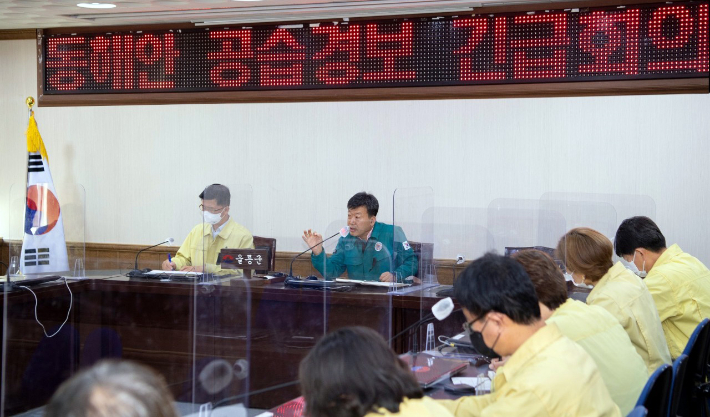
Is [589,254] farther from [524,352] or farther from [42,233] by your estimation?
[42,233]

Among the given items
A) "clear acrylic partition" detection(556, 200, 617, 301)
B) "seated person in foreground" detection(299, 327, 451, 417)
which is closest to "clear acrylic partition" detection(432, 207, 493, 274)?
"clear acrylic partition" detection(556, 200, 617, 301)

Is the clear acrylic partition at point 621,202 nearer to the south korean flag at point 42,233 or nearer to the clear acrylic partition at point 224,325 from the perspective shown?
the clear acrylic partition at point 224,325

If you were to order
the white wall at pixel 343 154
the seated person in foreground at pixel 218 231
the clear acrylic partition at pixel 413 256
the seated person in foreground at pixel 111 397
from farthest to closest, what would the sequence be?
1. the white wall at pixel 343 154
2. the clear acrylic partition at pixel 413 256
3. the seated person in foreground at pixel 218 231
4. the seated person in foreground at pixel 111 397

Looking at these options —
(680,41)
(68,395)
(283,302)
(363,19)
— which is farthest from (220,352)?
(680,41)

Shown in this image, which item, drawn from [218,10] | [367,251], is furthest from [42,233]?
[367,251]

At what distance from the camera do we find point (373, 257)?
13.4 feet

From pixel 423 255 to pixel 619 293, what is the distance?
1387mm

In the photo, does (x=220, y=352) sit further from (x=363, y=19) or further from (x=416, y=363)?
(x=363, y=19)

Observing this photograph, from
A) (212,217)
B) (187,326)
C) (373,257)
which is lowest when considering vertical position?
(187,326)

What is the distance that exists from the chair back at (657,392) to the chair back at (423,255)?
183cm

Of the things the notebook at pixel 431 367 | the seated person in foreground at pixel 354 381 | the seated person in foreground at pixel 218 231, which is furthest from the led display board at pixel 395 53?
the seated person in foreground at pixel 354 381

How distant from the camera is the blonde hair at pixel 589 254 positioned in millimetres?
2699

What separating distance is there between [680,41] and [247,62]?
2017 mm

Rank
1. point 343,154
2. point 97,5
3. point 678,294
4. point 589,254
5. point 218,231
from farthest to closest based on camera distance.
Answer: point 343,154
point 97,5
point 218,231
point 678,294
point 589,254
